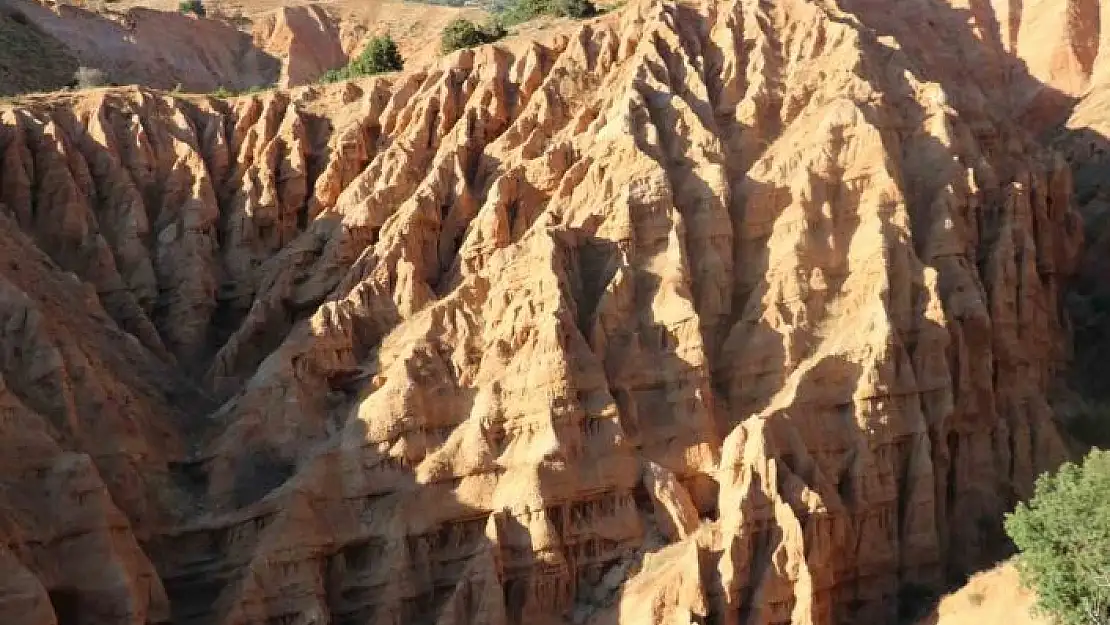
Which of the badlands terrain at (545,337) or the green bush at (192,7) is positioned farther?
the green bush at (192,7)

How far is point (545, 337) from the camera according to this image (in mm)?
33844

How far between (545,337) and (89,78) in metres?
24.6

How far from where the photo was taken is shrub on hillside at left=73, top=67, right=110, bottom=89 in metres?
51.1

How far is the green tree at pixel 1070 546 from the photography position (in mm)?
28797

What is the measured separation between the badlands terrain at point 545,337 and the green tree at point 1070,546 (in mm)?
4767

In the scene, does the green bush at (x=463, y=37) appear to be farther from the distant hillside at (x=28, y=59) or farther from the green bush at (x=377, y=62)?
the distant hillside at (x=28, y=59)

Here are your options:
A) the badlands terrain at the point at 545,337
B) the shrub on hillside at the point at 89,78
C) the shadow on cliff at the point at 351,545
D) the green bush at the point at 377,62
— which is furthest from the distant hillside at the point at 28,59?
the shadow on cliff at the point at 351,545

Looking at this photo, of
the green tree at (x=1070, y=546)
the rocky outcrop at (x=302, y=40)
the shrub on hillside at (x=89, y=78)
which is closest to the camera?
the green tree at (x=1070, y=546)

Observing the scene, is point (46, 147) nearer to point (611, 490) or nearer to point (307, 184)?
point (307, 184)

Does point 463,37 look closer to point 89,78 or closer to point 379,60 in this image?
point 379,60

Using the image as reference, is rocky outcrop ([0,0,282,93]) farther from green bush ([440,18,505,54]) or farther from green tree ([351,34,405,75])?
green bush ([440,18,505,54])

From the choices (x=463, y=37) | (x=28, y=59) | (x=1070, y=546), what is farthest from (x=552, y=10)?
(x=1070, y=546)

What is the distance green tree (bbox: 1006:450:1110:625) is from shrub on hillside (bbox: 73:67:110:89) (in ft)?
108

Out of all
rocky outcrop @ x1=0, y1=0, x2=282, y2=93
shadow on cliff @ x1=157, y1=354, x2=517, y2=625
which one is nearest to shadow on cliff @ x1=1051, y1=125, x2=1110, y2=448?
shadow on cliff @ x1=157, y1=354, x2=517, y2=625
